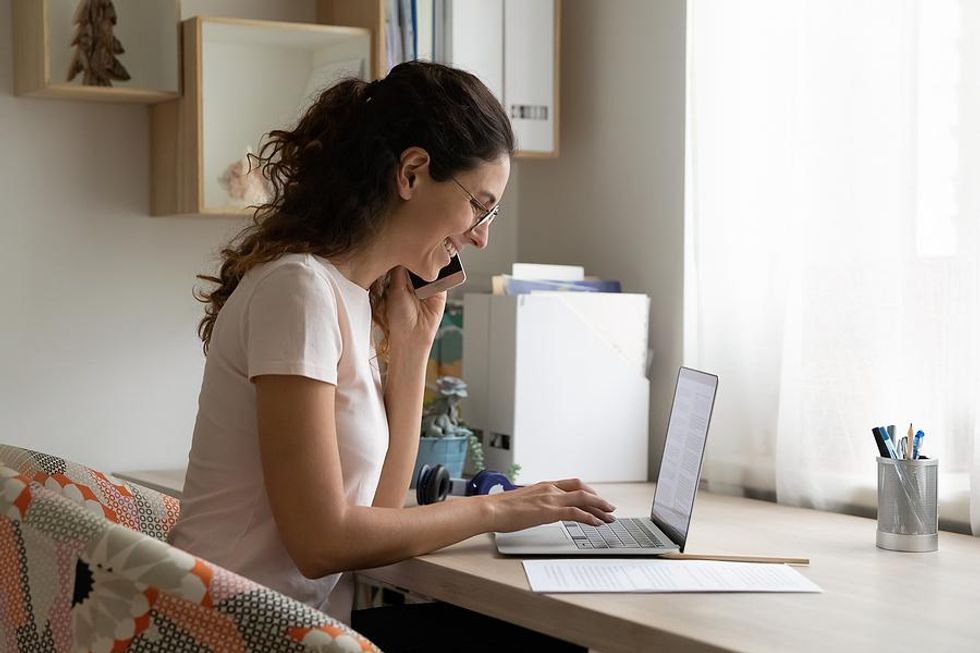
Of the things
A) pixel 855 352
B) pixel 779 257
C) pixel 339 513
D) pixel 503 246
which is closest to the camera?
pixel 339 513

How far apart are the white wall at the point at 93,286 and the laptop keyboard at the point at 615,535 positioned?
3.50 feet

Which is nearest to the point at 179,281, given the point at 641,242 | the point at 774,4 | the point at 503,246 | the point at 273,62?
the point at 273,62

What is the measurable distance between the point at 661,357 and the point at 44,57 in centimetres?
124

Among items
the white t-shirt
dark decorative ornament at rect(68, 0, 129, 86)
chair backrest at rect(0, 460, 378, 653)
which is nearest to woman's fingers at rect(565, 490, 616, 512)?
the white t-shirt

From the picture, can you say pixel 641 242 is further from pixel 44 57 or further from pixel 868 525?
pixel 44 57

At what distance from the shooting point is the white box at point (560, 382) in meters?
2.17

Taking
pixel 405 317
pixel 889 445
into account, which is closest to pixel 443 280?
pixel 405 317

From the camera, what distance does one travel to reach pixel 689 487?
5.05 feet

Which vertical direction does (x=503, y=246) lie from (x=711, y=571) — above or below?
above

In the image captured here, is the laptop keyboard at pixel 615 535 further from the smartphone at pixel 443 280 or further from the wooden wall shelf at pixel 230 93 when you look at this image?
the wooden wall shelf at pixel 230 93

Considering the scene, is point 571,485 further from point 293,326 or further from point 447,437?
point 447,437

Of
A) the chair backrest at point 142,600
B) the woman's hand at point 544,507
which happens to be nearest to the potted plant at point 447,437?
the woman's hand at point 544,507

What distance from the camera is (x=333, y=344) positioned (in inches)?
54.7

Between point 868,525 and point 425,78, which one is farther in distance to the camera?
point 868,525
